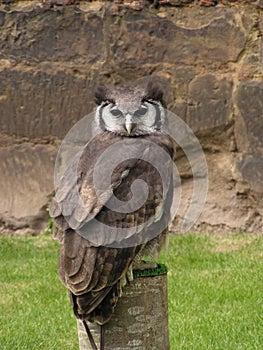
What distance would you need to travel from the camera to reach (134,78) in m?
7.74

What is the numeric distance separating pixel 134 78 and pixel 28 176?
1.30 m

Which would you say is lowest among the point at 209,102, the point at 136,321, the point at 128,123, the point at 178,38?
the point at 136,321

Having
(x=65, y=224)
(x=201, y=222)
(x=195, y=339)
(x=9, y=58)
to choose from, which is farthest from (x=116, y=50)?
(x=65, y=224)

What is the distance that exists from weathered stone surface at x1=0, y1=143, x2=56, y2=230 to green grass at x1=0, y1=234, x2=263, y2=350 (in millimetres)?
327

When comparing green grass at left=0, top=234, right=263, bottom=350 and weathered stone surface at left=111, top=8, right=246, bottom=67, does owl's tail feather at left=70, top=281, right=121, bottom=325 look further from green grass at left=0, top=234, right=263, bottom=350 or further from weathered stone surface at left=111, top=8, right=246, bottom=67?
weathered stone surface at left=111, top=8, right=246, bottom=67

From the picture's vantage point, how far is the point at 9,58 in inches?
314

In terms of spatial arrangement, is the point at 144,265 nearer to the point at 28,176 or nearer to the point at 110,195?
the point at 110,195

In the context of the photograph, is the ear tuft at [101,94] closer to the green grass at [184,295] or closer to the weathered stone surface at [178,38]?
the green grass at [184,295]

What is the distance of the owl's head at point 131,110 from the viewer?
4.80 m

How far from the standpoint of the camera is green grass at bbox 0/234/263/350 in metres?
5.77

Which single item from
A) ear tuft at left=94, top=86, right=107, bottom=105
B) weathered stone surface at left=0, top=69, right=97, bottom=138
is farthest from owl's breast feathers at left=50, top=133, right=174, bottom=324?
weathered stone surface at left=0, top=69, right=97, bottom=138

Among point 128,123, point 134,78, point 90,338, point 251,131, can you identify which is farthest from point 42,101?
point 90,338

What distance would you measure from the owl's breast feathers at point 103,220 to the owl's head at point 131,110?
4.4 inches

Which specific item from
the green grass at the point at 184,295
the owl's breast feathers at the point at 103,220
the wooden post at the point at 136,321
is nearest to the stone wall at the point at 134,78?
the green grass at the point at 184,295
